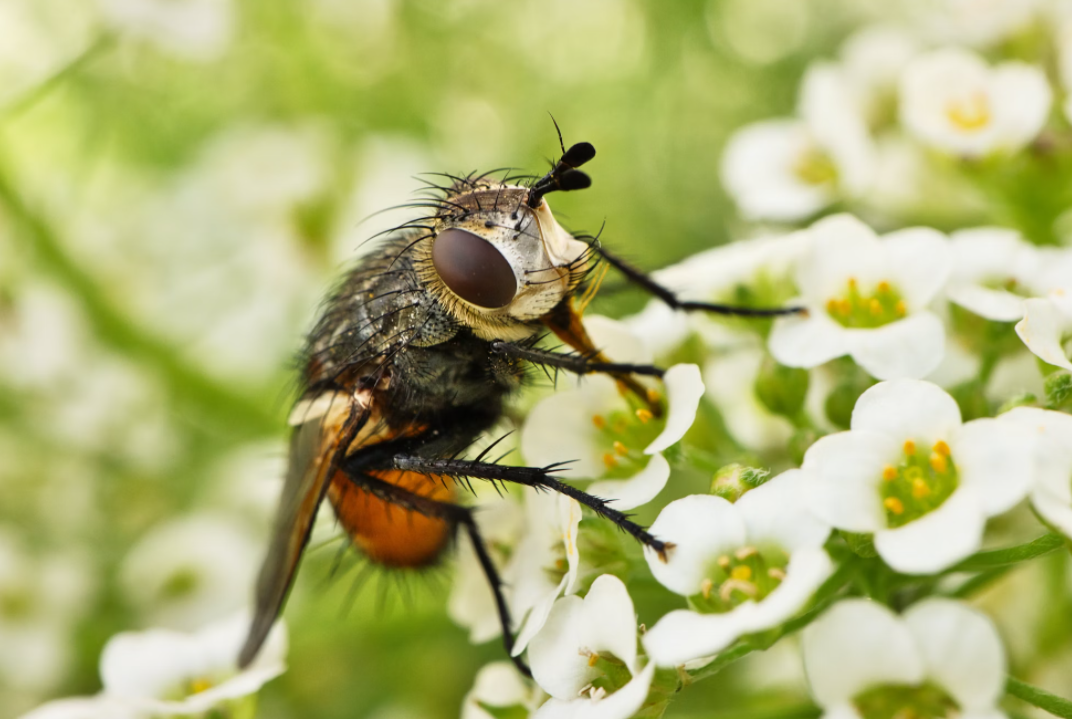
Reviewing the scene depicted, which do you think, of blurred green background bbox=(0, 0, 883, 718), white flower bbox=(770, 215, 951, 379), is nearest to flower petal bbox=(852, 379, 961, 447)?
white flower bbox=(770, 215, 951, 379)

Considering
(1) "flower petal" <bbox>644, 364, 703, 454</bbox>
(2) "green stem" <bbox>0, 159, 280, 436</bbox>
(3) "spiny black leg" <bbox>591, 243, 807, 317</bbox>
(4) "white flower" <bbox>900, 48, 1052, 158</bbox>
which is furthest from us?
(2) "green stem" <bbox>0, 159, 280, 436</bbox>

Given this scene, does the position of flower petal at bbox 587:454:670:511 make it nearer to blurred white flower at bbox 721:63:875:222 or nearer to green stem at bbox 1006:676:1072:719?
green stem at bbox 1006:676:1072:719

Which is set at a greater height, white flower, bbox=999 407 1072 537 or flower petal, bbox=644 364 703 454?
flower petal, bbox=644 364 703 454

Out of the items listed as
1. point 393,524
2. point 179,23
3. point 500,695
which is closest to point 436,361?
point 393,524

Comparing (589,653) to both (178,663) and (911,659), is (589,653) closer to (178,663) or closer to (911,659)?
(911,659)

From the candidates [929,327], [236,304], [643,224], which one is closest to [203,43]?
[236,304]

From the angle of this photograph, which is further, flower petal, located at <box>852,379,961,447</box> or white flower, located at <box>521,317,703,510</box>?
Result: white flower, located at <box>521,317,703,510</box>
